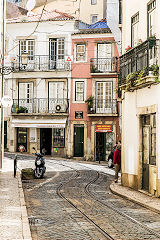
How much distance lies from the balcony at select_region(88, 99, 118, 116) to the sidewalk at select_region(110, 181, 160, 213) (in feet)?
55.9

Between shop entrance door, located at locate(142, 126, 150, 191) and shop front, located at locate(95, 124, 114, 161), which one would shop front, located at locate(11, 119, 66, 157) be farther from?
shop entrance door, located at locate(142, 126, 150, 191)

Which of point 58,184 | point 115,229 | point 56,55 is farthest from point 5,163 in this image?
→ point 115,229

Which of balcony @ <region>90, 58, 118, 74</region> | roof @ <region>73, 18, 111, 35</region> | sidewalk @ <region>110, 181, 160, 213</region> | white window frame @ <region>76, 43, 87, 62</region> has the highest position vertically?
roof @ <region>73, 18, 111, 35</region>

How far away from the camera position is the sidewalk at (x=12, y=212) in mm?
8306

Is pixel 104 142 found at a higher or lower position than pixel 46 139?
lower

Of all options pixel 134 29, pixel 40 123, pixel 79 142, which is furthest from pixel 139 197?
pixel 40 123

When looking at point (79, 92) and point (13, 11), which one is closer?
point (79, 92)

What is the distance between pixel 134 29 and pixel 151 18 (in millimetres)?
1927

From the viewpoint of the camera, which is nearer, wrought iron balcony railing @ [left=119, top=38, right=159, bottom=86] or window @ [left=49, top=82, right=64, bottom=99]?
wrought iron balcony railing @ [left=119, top=38, right=159, bottom=86]

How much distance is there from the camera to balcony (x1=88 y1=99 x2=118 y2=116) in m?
34.1

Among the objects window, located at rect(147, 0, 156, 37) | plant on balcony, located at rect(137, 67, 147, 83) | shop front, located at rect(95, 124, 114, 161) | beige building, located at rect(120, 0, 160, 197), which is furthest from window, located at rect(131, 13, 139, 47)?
shop front, located at rect(95, 124, 114, 161)

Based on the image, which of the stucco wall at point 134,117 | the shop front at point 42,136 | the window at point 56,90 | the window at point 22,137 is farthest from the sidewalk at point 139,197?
the window at point 22,137

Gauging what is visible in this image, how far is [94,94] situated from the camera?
113 feet

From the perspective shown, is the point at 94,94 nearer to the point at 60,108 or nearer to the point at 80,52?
the point at 60,108
